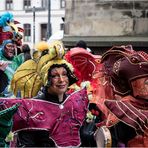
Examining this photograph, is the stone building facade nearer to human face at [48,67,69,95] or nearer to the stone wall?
the stone wall

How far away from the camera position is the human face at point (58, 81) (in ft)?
14.8

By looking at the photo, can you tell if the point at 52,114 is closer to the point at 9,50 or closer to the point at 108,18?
the point at 9,50

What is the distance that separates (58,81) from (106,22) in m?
8.70

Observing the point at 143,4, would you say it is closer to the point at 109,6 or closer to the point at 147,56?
the point at 109,6

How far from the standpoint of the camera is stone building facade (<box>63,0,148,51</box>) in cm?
1288

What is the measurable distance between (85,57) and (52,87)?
2.37 meters

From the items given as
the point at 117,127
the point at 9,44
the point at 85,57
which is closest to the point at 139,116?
the point at 117,127

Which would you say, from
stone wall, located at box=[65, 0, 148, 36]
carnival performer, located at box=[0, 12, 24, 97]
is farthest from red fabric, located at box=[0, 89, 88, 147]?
stone wall, located at box=[65, 0, 148, 36]

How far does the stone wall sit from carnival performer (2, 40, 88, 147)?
842 centimetres

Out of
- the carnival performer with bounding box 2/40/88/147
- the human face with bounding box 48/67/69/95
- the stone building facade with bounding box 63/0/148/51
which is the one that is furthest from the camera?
the stone building facade with bounding box 63/0/148/51

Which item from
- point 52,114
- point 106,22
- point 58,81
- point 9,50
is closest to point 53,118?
point 52,114

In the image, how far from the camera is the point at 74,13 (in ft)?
44.0

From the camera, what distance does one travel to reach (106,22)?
43.0ft

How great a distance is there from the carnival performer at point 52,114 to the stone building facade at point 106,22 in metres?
8.07
